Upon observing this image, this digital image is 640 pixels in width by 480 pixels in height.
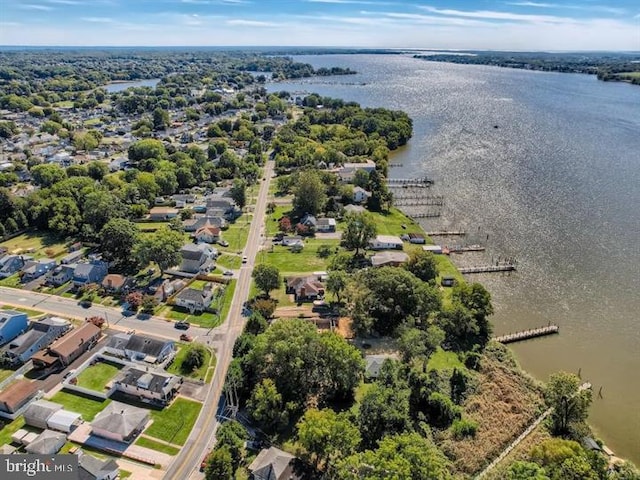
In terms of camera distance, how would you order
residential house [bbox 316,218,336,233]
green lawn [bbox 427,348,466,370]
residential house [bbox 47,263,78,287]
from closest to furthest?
green lawn [bbox 427,348,466,370], residential house [bbox 47,263,78,287], residential house [bbox 316,218,336,233]

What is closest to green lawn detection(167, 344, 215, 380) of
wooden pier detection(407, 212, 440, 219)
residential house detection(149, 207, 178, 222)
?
residential house detection(149, 207, 178, 222)

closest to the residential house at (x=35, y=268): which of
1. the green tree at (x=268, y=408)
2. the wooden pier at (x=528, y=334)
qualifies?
the green tree at (x=268, y=408)

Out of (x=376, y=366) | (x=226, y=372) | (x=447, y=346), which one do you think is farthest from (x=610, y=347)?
(x=226, y=372)

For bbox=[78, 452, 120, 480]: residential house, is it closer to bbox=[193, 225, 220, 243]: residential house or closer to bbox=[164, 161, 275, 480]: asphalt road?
bbox=[164, 161, 275, 480]: asphalt road

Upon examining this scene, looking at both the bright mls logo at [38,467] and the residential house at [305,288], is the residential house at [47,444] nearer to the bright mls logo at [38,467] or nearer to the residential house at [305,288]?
the bright mls logo at [38,467]

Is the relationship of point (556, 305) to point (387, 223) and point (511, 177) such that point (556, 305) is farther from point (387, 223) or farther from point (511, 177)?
point (511, 177)

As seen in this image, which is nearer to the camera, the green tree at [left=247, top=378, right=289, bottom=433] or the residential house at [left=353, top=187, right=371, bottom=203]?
the green tree at [left=247, top=378, right=289, bottom=433]
